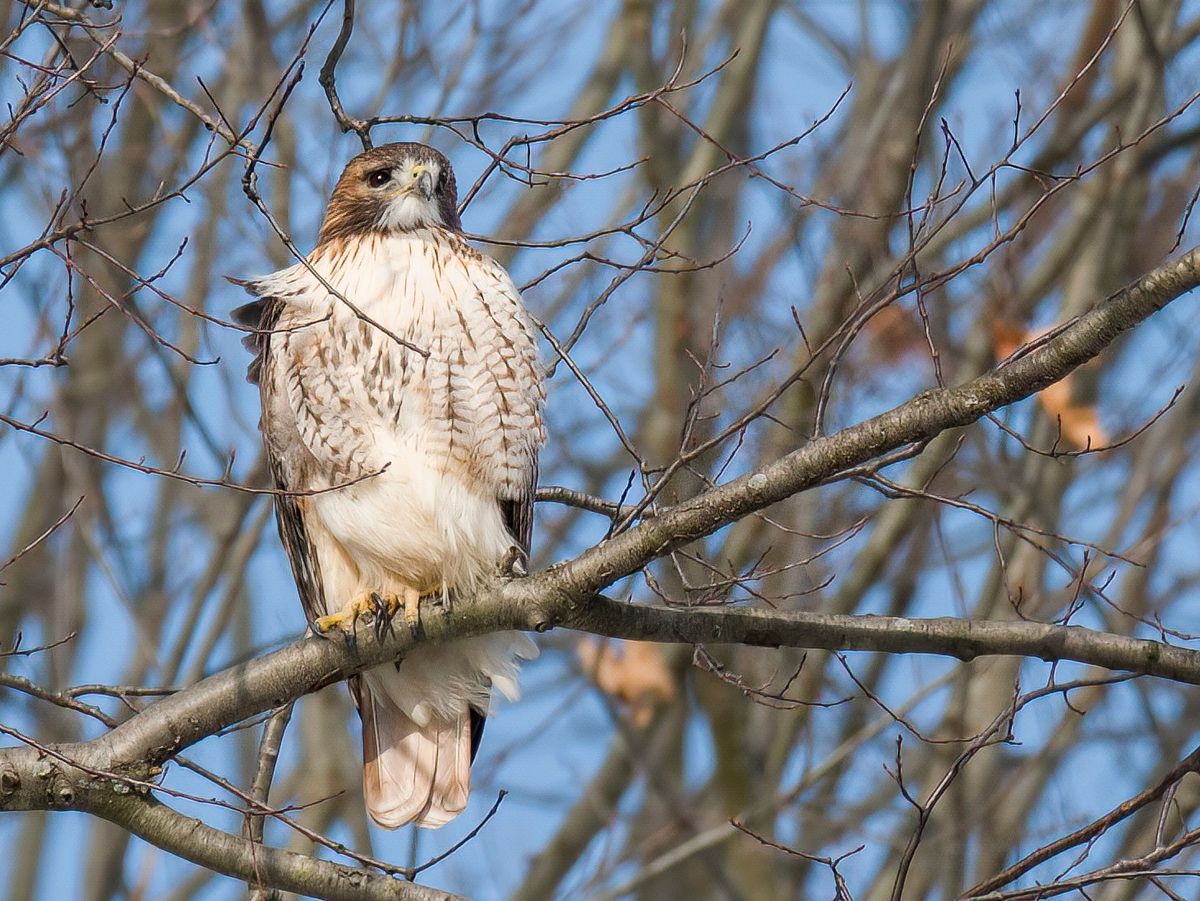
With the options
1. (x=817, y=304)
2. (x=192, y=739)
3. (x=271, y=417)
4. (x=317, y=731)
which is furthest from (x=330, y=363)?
(x=317, y=731)

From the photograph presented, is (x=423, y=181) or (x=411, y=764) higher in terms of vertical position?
(x=423, y=181)

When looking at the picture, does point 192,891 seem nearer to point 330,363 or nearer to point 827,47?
point 330,363

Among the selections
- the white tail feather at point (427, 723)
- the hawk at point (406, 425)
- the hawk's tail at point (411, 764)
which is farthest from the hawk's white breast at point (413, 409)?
the hawk's tail at point (411, 764)

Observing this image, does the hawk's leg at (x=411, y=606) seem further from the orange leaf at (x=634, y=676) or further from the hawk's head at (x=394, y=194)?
the orange leaf at (x=634, y=676)

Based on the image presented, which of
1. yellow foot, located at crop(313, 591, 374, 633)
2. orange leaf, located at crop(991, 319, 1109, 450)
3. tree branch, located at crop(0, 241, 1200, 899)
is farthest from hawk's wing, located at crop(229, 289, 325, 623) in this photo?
orange leaf, located at crop(991, 319, 1109, 450)

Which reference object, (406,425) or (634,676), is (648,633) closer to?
(406,425)

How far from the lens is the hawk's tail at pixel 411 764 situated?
183 inches

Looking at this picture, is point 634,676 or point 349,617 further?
point 634,676

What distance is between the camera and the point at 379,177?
4676 mm

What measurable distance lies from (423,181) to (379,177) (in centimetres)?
17

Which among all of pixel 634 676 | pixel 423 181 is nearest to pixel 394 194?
pixel 423 181

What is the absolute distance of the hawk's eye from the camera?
4652 millimetres

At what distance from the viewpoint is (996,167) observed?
3117mm

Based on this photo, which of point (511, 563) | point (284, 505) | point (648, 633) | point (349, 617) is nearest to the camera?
point (648, 633)
